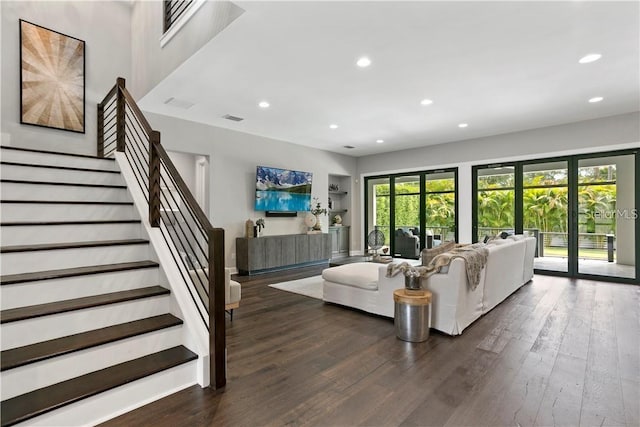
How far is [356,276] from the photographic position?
389 centimetres

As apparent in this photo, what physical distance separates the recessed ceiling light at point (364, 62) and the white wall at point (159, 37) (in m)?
1.35

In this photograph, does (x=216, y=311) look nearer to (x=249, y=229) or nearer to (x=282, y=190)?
(x=249, y=229)

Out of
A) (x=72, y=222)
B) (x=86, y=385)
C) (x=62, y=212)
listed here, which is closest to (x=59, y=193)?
(x=62, y=212)

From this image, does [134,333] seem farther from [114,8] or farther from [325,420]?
[114,8]

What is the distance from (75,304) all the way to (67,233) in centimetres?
84

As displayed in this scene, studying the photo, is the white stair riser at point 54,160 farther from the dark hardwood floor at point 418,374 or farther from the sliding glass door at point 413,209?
the sliding glass door at point 413,209

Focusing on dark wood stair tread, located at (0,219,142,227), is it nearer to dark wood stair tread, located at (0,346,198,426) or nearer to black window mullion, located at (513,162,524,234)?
dark wood stair tread, located at (0,346,198,426)

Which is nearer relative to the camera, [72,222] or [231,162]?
[72,222]

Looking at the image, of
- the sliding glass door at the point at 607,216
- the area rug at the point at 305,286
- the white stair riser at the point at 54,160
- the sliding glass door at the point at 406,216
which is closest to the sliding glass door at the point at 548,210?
the sliding glass door at the point at 607,216

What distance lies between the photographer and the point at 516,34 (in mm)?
2979

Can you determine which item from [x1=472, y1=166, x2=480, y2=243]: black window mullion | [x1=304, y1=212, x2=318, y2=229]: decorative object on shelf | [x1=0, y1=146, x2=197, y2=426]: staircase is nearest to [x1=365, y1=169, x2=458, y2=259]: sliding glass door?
[x1=472, y1=166, x2=480, y2=243]: black window mullion

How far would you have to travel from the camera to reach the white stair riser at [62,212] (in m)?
2.60

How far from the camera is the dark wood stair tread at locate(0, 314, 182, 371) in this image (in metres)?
1.71

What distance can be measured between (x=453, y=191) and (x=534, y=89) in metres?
3.38
